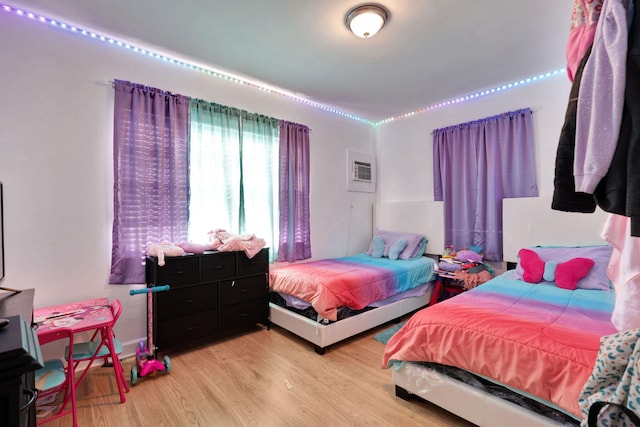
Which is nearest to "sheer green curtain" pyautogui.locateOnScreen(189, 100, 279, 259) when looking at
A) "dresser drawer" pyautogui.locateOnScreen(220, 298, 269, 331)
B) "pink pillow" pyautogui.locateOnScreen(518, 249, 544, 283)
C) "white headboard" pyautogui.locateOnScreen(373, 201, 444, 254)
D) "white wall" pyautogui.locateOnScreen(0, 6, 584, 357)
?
"white wall" pyautogui.locateOnScreen(0, 6, 584, 357)

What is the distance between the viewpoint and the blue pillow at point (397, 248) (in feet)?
11.9

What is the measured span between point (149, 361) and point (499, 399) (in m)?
2.26

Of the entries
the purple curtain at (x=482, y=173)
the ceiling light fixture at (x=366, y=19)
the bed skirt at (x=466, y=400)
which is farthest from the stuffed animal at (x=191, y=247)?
the purple curtain at (x=482, y=173)

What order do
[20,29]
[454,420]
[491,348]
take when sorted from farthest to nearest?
[20,29], [454,420], [491,348]

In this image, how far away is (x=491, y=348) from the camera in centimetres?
143

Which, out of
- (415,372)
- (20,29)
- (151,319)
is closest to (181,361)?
(151,319)

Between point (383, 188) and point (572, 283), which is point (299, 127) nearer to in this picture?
point (383, 188)

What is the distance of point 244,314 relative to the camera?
278 cm

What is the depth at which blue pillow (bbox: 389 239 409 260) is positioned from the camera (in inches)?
142

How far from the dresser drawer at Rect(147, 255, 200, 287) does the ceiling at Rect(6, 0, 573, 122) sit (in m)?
1.80

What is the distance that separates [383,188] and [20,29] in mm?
4056

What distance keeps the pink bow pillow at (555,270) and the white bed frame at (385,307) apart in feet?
3.76

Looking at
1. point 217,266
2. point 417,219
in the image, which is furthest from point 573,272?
point 217,266

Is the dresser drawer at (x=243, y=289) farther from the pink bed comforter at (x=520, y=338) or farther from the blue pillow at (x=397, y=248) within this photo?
the blue pillow at (x=397, y=248)
